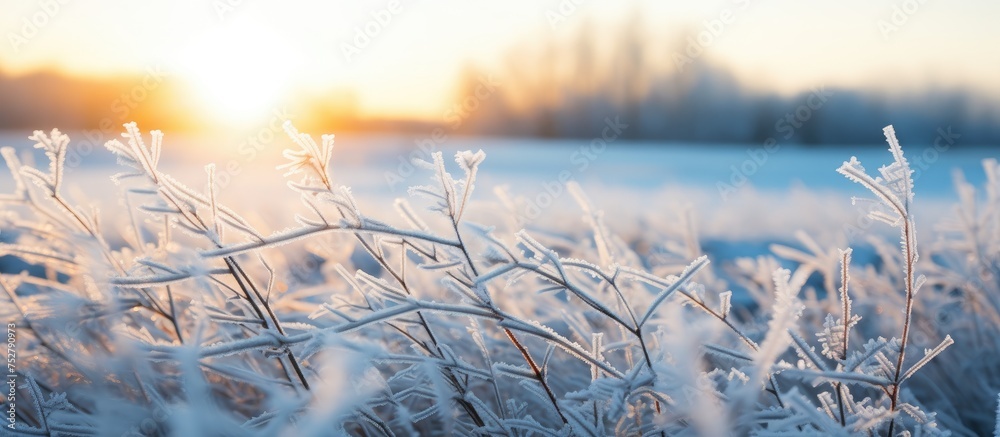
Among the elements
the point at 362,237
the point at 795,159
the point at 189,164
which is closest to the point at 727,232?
the point at 362,237

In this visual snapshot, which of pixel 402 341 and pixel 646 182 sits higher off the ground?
pixel 646 182

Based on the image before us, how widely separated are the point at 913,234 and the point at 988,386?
48.6 inches

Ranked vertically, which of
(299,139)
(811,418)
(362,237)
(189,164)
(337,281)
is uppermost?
(189,164)

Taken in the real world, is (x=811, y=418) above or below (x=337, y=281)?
below

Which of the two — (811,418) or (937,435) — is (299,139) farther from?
(937,435)

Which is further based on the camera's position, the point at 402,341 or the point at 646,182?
the point at 646,182

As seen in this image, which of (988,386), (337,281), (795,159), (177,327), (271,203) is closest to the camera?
(177,327)

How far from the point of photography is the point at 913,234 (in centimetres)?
103

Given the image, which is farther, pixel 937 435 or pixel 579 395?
pixel 937 435

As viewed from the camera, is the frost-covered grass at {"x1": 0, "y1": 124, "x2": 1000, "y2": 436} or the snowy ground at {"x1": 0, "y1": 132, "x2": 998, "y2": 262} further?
the snowy ground at {"x1": 0, "y1": 132, "x2": 998, "y2": 262}

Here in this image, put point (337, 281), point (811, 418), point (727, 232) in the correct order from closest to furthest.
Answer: point (811, 418) < point (337, 281) < point (727, 232)

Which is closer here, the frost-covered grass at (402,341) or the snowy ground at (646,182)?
the frost-covered grass at (402,341)

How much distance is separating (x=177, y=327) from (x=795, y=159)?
20.7 meters

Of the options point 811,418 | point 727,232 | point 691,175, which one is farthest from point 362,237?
point 691,175
